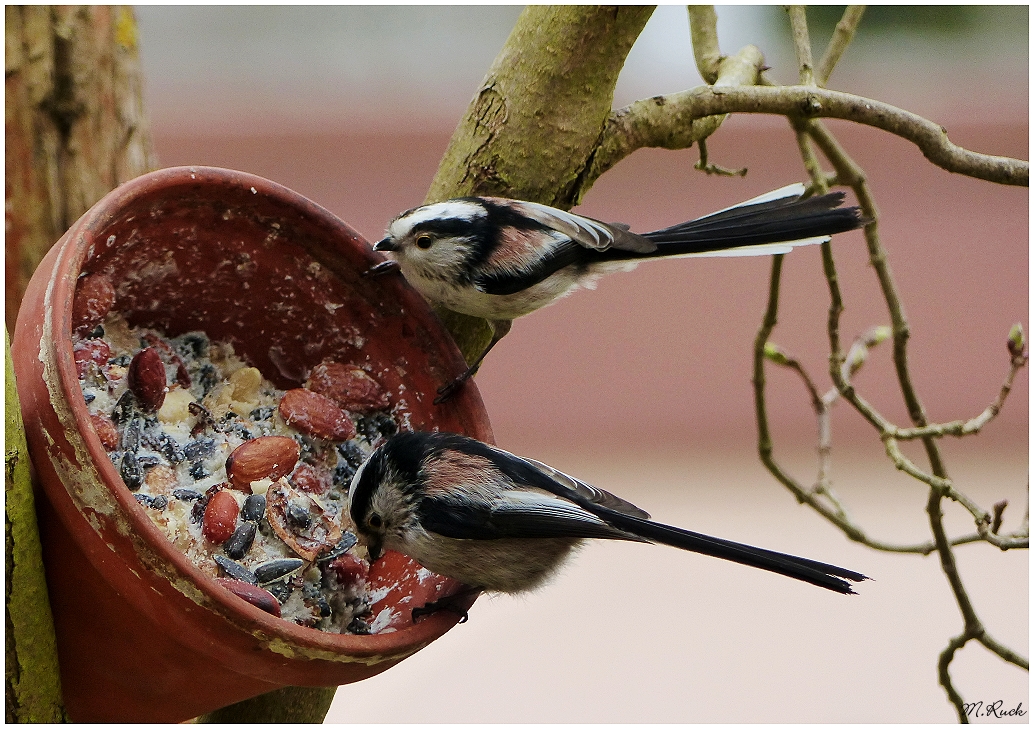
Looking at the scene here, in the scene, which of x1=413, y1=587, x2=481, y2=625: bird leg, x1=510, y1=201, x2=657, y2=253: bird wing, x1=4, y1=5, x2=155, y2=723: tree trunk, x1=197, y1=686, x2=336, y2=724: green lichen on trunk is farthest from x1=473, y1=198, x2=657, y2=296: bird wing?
Result: x1=4, y1=5, x2=155, y2=723: tree trunk

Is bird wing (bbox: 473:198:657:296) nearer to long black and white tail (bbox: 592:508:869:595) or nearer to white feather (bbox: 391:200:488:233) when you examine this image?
white feather (bbox: 391:200:488:233)

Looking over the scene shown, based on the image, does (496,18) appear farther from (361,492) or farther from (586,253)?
(361,492)

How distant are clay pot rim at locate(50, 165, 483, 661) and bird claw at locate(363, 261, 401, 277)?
0.06 metres

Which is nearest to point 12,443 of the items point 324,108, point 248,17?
point 324,108

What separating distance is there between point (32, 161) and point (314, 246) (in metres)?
0.67

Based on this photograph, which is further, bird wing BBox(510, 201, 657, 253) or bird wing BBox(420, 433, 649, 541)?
bird wing BBox(510, 201, 657, 253)

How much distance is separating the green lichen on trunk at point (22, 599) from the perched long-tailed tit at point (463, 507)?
0.40 meters

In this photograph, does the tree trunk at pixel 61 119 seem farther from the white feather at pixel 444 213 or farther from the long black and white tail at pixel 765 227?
the long black and white tail at pixel 765 227

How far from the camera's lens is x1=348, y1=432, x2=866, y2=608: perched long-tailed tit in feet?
4.17

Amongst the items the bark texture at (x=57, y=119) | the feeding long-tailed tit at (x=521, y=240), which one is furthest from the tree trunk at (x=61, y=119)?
the feeding long-tailed tit at (x=521, y=240)

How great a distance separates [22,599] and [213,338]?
0.52m

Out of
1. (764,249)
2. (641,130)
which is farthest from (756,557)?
(641,130)

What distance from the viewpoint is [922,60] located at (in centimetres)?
575

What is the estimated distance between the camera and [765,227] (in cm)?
157
